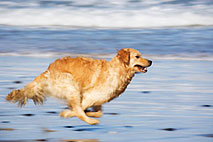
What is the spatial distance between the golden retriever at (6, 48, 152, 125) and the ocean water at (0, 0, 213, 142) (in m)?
0.23

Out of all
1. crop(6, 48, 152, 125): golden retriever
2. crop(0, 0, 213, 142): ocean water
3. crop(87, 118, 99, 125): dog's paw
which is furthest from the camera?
crop(6, 48, 152, 125): golden retriever

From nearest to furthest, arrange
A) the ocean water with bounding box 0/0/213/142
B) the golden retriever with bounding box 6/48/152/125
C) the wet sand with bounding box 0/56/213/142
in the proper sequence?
the wet sand with bounding box 0/56/213/142 → the ocean water with bounding box 0/0/213/142 → the golden retriever with bounding box 6/48/152/125

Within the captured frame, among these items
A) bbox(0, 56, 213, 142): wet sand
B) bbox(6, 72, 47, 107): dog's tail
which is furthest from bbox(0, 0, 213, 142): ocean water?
bbox(6, 72, 47, 107): dog's tail

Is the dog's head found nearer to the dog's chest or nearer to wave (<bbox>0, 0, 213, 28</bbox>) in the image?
the dog's chest

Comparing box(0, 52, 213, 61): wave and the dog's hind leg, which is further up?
box(0, 52, 213, 61): wave

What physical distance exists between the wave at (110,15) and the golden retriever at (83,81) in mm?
11323

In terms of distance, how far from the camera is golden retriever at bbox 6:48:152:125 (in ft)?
18.0

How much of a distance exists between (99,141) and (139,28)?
1186cm

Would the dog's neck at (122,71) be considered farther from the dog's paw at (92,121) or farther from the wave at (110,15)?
the wave at (110,15)

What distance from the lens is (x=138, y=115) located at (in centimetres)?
571

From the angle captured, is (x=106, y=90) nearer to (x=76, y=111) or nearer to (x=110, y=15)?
(x=76, y=111)

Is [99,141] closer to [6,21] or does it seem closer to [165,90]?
[165,90]

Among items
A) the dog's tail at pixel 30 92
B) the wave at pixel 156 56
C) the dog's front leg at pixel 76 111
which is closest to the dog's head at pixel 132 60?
the dog's front leg at pixel 76 111

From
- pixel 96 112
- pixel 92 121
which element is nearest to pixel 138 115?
pixel 96 112
